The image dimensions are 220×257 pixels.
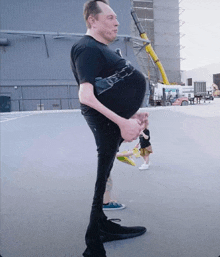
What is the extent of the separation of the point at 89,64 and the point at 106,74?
3.3 inches

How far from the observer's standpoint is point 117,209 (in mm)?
1550

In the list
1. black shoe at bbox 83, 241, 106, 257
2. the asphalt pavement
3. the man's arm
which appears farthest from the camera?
the asphalt pavement

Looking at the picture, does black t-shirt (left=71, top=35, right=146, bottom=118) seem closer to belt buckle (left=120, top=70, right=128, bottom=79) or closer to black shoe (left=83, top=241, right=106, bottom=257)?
belt buckle (left=120, top=70, right=128, bottom=79)

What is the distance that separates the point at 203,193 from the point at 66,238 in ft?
3.68

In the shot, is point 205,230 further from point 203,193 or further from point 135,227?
point 203,193

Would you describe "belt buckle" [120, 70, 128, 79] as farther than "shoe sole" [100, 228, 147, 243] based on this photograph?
No

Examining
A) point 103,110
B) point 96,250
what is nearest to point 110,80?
point 103,110

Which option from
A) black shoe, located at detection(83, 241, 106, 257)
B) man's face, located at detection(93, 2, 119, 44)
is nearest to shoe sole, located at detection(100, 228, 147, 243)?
black shoe, located at detection(83, 241, 106, 257)

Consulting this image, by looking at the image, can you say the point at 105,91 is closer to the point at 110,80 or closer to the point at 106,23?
the point at 110,80

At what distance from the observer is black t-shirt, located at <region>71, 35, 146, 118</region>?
0.90 m

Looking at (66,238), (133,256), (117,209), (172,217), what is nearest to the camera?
(133,256)

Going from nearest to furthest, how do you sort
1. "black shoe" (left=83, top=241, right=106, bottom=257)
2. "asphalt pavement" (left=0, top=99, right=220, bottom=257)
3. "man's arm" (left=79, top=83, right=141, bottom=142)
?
1. "man's arm" (left=79, top=83, right=141, bottom=142)
2. "black shoe" (left=83, top=241, right=106, bottom=257)
3. "asphalt pavement" (left=0, top=99, right=220, bottom=257)

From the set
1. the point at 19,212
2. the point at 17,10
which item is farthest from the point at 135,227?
the point at 17,10

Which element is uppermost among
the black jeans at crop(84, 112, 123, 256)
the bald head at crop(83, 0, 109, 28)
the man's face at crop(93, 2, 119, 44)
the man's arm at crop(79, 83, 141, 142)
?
the bald head at crop(83, 0, 109, 28)
